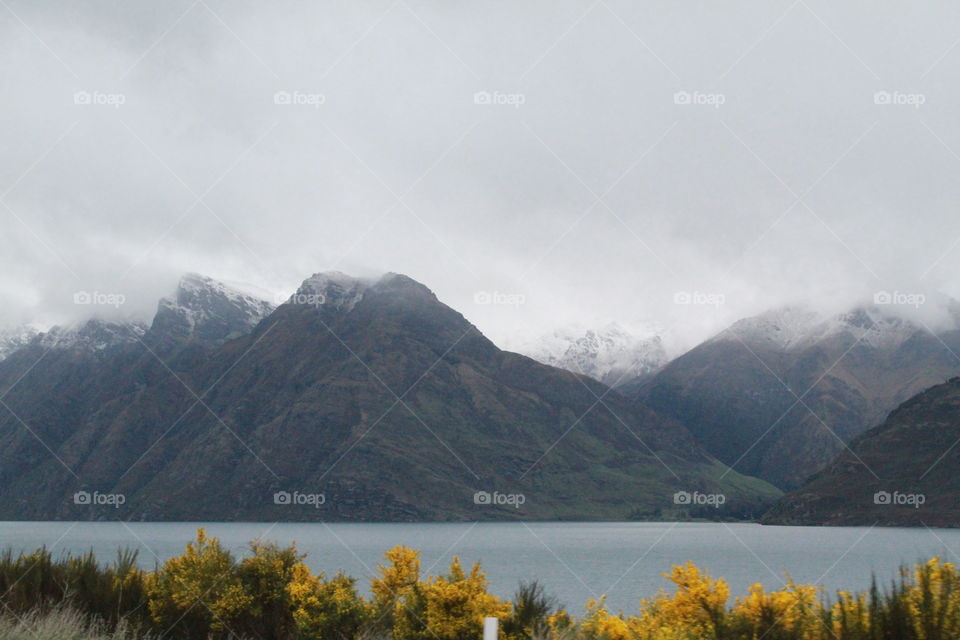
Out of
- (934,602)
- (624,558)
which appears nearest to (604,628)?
(934,602)

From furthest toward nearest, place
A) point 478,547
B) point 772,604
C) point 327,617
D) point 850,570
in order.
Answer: point 478,547 → point 850,570 → point 327,617 → point 772,604

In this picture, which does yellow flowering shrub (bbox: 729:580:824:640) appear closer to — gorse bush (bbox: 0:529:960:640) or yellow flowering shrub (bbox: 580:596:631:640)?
gorse bush (bbox: 0:529:960:640)

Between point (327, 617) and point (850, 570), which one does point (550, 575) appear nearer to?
point (850, 570)

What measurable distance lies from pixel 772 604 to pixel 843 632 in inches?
44.1

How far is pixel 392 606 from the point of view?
Result: 2031 cm

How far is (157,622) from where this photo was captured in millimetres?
22516

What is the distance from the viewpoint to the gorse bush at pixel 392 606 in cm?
1298

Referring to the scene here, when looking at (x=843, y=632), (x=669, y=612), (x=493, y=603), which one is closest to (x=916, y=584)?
(x=843, y=632)

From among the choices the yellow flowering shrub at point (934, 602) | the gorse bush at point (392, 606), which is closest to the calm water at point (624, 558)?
the gorse bush at point (392, 606)

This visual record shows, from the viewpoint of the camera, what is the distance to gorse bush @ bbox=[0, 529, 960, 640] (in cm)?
1298

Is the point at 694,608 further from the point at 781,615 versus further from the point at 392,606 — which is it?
the point at 392,606

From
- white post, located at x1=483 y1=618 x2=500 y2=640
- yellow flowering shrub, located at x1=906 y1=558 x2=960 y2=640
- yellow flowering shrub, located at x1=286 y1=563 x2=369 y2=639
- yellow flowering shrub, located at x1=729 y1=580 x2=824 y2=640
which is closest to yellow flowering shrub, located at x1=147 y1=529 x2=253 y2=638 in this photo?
yellow flowering shrub, located at x1=286 y1=563 x2=369 y2=639

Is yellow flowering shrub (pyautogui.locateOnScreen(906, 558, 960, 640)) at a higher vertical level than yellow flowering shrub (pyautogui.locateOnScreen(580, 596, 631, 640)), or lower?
higher

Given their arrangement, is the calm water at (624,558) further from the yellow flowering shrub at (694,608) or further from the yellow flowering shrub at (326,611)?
the yellow flowering shrub at (694,608)
